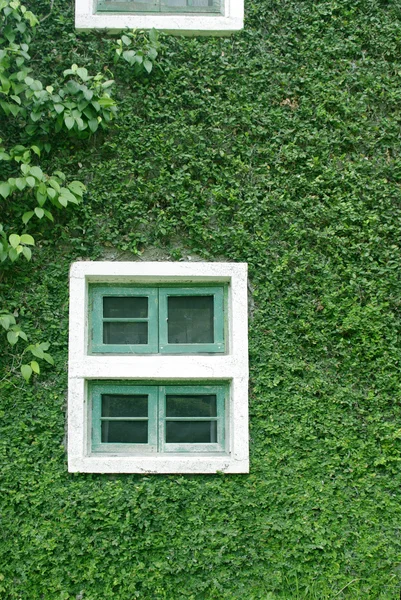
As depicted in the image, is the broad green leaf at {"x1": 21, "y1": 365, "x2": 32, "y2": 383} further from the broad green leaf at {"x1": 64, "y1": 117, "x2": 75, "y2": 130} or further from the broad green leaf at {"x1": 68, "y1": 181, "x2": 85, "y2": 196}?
the broad green leaf at {"x1": 64, "y1": 117, "x2": 75, "y2": 130}

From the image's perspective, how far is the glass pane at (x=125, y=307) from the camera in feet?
11.3

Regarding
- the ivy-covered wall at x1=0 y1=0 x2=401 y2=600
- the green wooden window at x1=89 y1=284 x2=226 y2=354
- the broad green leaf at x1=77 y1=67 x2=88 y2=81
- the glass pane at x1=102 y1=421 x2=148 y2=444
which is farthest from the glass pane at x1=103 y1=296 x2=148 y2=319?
the broad green leaf at x1=77 y1=67 x2=88 y2=81

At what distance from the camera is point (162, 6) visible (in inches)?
144

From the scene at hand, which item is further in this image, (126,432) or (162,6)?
(162,6)

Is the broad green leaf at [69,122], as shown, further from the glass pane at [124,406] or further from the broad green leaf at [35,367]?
the glass pane at [124,406]

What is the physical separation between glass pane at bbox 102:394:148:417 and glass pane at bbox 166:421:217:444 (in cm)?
18

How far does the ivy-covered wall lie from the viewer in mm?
3180

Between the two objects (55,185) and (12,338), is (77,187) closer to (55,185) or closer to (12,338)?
(55,185)

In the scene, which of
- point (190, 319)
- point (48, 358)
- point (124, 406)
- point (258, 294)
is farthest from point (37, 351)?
point (258, 294)

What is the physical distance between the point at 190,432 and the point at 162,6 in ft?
8.66

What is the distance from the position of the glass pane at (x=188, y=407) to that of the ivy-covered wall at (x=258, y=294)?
12.2 inches

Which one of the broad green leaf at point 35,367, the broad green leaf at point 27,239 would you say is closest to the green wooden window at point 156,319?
the broad green leaf at point 35,367

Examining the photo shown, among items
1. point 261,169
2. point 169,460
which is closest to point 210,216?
point 261,169

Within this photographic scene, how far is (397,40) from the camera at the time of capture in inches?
140
